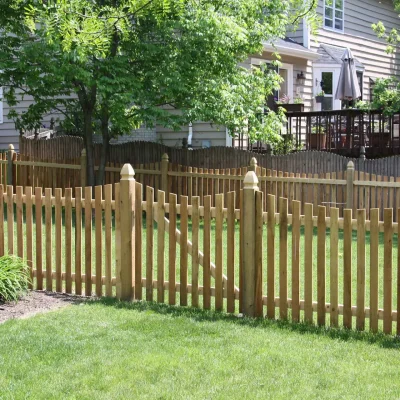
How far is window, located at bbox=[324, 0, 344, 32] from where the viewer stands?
2588 cm

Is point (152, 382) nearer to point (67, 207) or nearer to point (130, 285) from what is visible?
point (130, 285)

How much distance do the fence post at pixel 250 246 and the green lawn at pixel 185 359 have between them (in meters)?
0.26

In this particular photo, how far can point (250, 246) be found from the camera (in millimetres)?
7012

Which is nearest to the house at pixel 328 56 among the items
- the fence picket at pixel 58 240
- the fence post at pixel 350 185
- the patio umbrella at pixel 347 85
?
the patio umbrella at pixel 347 85

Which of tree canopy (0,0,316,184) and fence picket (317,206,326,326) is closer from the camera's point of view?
fence picket (317,206,326,326)

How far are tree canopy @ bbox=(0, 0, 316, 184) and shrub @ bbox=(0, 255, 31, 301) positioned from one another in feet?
20.8

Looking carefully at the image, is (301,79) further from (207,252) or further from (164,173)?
(207,252)

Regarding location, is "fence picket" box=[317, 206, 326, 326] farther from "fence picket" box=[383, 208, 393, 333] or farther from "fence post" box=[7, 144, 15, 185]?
"fence post" box=[7, 144, 15, 185]

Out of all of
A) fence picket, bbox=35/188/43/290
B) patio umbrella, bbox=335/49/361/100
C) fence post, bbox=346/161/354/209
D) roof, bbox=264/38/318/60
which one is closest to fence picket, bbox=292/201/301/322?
fence picket, bbox=35/188/43/290

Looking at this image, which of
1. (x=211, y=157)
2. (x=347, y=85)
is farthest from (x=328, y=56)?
(x=211, y=157)

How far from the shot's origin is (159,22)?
14383 mm

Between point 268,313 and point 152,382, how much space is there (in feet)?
7.17

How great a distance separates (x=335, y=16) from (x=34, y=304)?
71.1 feet

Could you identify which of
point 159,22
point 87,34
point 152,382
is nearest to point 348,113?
point 159,22
